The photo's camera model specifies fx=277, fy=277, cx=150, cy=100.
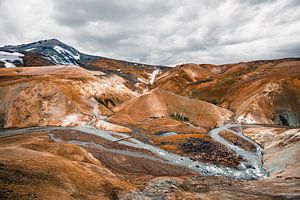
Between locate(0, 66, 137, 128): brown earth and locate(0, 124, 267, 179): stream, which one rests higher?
locate(0, 66, 137, 128): brown earth

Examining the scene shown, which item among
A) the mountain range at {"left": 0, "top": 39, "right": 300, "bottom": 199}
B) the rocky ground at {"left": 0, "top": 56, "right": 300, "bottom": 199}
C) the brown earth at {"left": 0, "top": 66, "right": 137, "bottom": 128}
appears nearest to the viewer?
the rocky ground at {"left": 0, "top": 56, "right": 300, "bottom": 199}

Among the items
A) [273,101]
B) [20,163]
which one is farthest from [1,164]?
[273,101]

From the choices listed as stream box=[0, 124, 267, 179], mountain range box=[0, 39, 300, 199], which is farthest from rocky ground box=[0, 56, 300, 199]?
stream box=[0, 124, 267, 179]

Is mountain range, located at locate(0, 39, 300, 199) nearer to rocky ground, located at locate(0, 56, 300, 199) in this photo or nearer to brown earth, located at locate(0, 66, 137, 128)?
rocky ground, located at locate(0, 56, 300, 199)

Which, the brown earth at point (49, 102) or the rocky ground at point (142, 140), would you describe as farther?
the brown earth at point (49, 102)

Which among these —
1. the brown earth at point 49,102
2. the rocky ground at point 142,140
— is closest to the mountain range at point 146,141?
the rocky ground at point 142,140

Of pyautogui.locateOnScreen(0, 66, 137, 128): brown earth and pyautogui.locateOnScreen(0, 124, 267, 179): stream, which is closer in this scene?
pyautogui.locateOnScreen(0, 124, 267, 179): stream

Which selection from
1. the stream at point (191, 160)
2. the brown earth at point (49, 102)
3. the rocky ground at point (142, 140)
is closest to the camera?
the rocky ground at point (142, 140)

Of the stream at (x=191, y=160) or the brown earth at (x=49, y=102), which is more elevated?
the brown earth at (x=49, y=102)

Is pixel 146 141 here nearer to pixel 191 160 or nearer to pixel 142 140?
pixel 142 140

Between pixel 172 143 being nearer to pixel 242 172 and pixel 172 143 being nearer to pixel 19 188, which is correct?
pixel 242 172

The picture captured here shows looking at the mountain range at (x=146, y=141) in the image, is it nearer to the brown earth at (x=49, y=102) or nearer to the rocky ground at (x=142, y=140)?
the rocky ground at (x=142, y=140)
